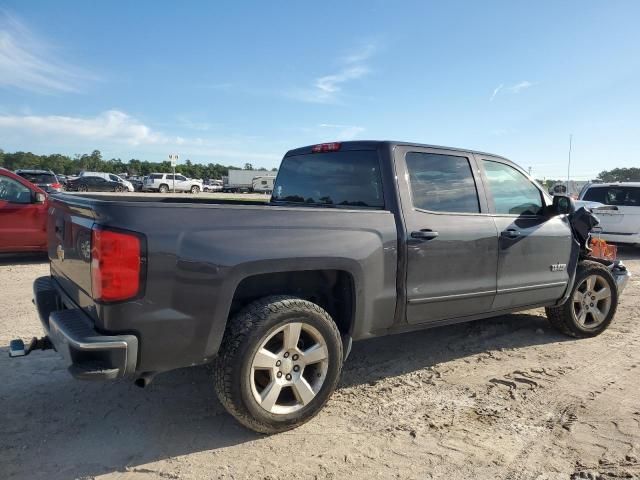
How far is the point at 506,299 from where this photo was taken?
4.26m

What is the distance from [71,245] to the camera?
3.00 metres

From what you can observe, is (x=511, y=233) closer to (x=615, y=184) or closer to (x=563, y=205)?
(x=563, y=205)

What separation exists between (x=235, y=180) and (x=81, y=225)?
59168mm

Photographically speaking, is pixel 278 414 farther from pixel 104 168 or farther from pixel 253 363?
pixel 104 168

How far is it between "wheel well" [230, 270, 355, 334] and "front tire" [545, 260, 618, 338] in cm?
278

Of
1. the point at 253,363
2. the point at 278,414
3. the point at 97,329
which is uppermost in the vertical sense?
the point at 97,329

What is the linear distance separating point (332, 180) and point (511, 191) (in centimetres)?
171

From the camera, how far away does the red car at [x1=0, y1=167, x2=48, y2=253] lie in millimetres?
8094

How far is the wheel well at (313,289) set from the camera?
3.12 metres

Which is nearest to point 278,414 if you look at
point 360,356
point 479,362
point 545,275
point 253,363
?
point 253,363

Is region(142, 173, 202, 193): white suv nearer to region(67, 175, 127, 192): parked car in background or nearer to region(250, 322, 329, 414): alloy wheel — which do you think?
region(67, 175, 127, 192): parked car in background

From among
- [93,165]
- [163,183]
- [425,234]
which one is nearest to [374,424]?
[425,234]

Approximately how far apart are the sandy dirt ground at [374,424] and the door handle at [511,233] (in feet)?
3.73

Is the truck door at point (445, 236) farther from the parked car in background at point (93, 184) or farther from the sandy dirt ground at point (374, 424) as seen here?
the parked car in background at point (93, 184)
